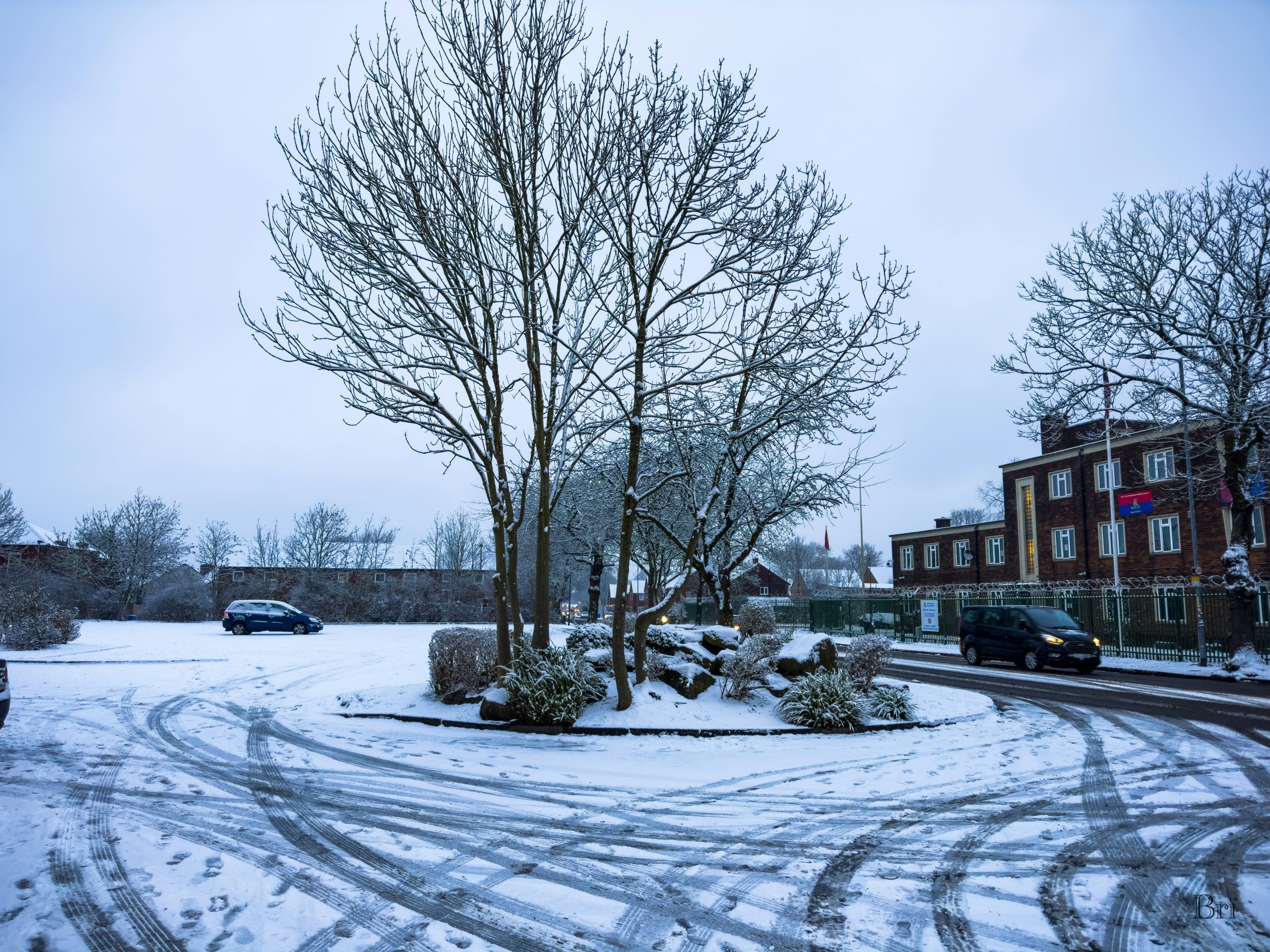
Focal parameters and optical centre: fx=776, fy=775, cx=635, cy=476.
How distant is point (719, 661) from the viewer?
39.3ft

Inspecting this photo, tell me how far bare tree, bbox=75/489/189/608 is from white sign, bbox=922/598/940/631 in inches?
1719

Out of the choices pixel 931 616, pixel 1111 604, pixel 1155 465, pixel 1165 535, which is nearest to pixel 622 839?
pixel 1111 604

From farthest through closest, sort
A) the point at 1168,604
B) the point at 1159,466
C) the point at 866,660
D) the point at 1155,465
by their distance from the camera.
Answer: the point at 1155,465
the point at 1159,466
the point at 1168,604
the point at 866,660

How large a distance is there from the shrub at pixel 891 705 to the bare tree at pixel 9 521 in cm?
5257

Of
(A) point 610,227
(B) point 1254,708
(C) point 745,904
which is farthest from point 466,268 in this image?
(B) point 1254,708

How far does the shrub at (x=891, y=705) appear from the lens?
1098cm

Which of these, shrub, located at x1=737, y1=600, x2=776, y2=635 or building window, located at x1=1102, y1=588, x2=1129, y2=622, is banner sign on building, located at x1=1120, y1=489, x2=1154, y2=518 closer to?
building window, located at x1=1102, y1=588, x2=1129, y2=622

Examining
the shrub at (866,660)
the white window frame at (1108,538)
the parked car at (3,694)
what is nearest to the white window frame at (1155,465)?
the white window frame at (1108,538)

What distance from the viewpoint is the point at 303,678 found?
16.6 metres

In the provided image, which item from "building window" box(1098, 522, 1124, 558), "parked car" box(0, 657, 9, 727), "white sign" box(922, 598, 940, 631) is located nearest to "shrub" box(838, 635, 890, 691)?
"parked car" box(0, 657, 9, 727)

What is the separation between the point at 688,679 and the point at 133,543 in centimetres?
4769

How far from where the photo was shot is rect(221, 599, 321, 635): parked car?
3294cm

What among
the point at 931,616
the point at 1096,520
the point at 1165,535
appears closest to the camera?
the point at 931,616

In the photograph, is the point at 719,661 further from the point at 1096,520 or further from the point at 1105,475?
the point at 1096,520
